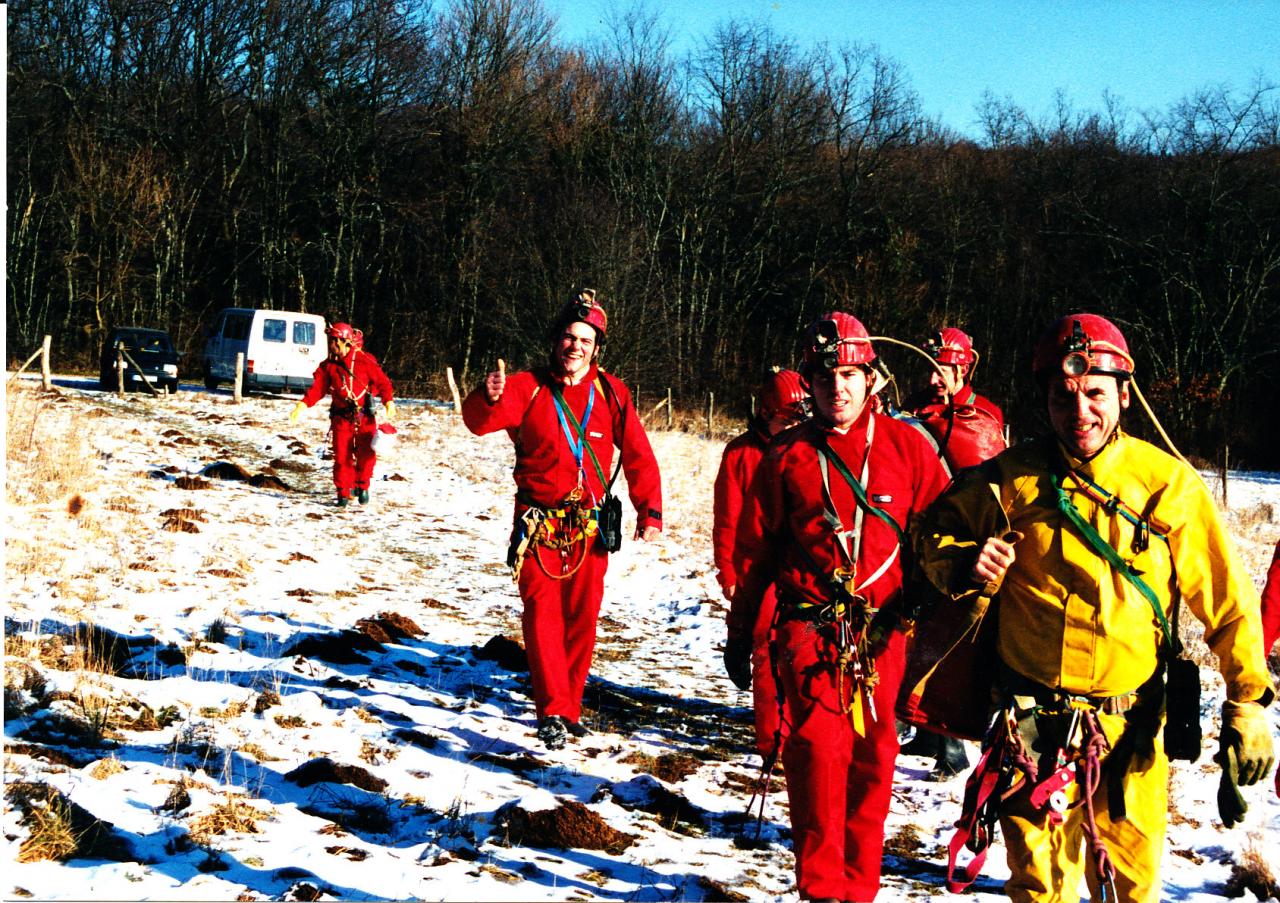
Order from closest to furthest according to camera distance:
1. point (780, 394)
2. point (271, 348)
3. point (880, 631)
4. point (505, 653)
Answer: point (880, 631) → point (780, 394) → point (505, 653) → point (271, 348)

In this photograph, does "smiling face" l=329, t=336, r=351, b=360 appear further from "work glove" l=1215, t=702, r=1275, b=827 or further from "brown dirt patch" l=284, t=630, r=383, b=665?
"work glove" l=1215, t=702, r=1275, b=827

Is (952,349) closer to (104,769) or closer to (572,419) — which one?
(572,419)

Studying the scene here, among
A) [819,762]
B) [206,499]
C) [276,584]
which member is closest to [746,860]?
[819,762]

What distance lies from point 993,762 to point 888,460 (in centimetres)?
125

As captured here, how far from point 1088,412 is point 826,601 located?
1.22 m

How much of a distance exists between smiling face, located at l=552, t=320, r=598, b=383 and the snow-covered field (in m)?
1.98

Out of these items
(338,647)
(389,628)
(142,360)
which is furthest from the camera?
(142,360)

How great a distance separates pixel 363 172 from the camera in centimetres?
4047

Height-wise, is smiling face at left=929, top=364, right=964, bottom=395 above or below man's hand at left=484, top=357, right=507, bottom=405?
above

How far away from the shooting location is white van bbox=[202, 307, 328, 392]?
88.1ft

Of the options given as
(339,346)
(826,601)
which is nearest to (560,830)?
(826,601)

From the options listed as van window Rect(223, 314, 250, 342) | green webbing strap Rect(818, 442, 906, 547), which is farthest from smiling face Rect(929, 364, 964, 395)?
van window Rect(223, 314, 250, 342)

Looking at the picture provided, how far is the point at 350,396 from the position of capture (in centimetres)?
1347

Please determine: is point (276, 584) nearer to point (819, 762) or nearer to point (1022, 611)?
Result: point (819, 762)
